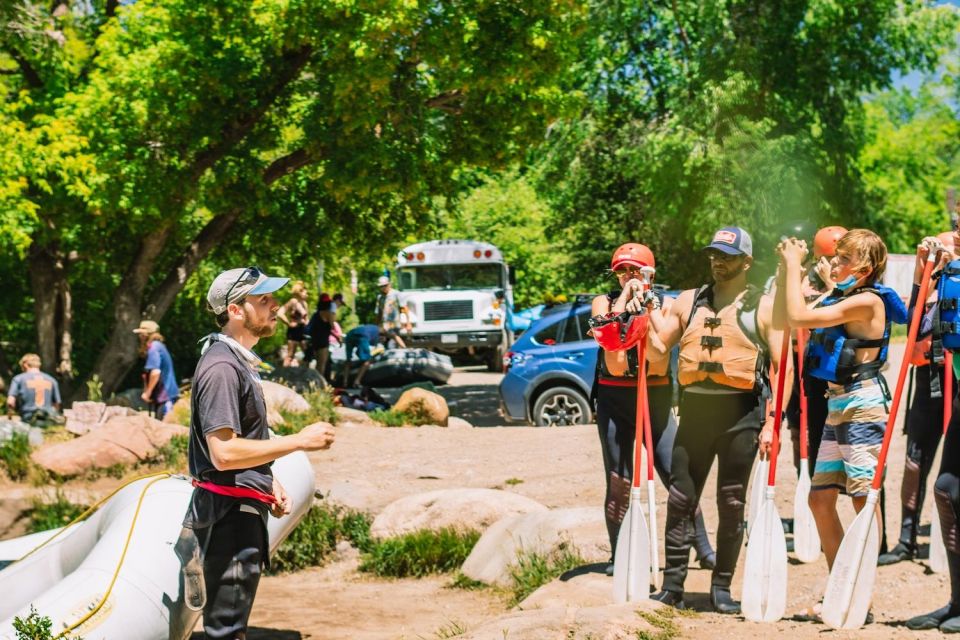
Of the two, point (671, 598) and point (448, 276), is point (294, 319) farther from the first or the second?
point (671, 598)

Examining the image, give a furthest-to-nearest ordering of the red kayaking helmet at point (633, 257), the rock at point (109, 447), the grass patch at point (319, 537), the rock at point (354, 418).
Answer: the rock at point (354, 418), the rock at point (109, 447), the grass patch at point (319, 537), the red kayaking helmet at point (633, 257)

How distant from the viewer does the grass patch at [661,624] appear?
495cm

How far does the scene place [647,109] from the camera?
1048 inches

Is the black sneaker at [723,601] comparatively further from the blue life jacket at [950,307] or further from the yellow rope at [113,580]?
the yellow rope at [113,580]

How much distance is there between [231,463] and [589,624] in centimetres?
183

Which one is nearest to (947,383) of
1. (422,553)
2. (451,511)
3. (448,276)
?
(422,553)

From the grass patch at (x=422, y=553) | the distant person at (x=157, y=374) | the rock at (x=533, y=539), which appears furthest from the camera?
the distant person at (x=157, y=374)

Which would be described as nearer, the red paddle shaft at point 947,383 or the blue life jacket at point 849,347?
the blue life jacket at point 849,347

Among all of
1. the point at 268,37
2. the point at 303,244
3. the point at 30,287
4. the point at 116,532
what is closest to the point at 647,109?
the point at 303,244

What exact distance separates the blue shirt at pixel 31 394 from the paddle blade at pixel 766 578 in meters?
11.5

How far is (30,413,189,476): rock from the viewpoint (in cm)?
1228

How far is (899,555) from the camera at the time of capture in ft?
22.9

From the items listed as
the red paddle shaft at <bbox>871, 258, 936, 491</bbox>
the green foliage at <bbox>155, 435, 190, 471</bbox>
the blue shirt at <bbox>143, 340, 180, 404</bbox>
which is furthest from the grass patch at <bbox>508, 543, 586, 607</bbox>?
the blue shirt at <bbox>143, 340, 180, 404</bbox>

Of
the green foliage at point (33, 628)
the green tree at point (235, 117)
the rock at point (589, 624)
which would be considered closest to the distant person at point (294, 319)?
the green tree at point (235, 117)
